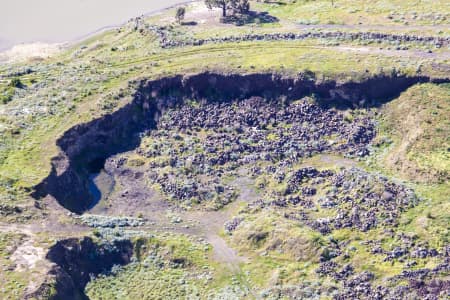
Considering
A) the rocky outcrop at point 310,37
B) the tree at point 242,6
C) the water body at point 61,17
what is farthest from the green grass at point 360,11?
the water body at point 61,17

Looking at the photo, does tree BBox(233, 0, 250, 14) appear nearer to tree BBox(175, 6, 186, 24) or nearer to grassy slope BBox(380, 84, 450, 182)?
tree BBox(175, 6, 186, 24)

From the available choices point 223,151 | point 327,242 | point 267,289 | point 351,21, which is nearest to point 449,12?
point 351,21

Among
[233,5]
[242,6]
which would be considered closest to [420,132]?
[242,6]

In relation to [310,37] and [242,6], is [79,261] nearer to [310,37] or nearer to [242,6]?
[310,37]

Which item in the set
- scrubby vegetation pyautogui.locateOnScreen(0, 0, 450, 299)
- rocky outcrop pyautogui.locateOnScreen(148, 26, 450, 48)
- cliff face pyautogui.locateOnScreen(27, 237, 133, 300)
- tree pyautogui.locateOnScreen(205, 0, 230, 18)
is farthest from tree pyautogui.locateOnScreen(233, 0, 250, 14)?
cliff face pyautogui.locateOnScreen(27, 237, 133, 300)

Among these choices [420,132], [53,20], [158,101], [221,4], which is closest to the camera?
[420,132]

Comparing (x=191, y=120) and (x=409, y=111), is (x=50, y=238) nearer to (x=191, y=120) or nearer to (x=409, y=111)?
(x=191, y=120)
